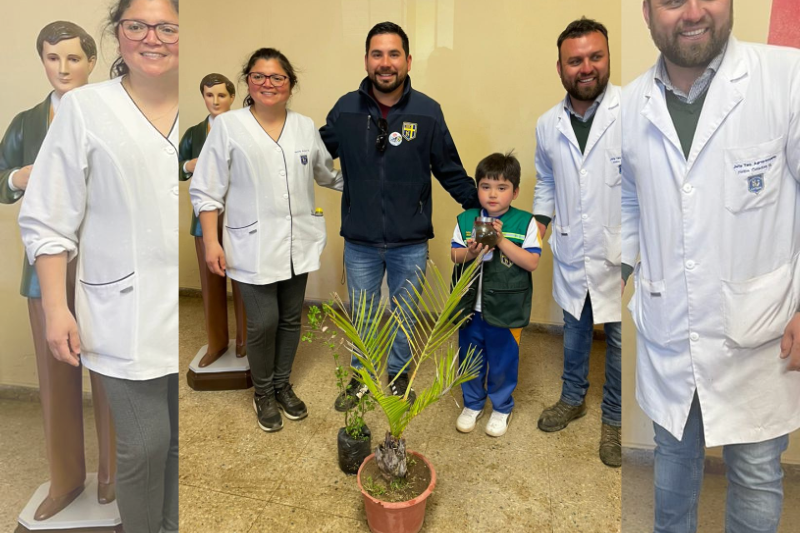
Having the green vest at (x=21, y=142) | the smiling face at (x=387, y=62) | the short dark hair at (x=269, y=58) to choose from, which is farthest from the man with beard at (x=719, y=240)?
the green vest at (x=21, y=142)

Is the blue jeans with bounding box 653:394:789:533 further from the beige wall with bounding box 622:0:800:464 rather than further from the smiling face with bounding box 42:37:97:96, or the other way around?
the smiling face with bounding box 42:37:97:96

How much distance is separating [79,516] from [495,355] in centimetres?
117

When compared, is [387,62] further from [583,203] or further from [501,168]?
[583,203]

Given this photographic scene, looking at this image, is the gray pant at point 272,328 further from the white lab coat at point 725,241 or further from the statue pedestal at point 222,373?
the white lab coat at point 725,241

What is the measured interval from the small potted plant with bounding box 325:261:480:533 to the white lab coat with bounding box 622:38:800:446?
545 millimetres

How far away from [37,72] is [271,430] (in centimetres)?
115

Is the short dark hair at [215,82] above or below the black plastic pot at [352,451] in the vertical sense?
above

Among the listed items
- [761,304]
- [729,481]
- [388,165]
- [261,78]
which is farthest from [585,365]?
[261,78]

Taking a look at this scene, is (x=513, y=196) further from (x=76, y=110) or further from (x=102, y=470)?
(x=102, y=470)

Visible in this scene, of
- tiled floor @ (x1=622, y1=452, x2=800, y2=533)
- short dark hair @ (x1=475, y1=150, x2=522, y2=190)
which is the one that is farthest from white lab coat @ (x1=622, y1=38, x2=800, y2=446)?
short dark hair @ (x1=475, y1=150, x2=522, y2=190)

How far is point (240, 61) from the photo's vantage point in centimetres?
144

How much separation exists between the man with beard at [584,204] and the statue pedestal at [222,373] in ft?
3.38

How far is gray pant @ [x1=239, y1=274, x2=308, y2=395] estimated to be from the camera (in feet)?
4.90

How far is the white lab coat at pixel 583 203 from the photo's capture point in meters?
1.29
